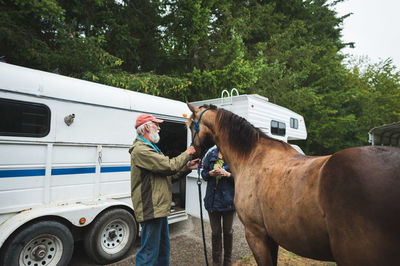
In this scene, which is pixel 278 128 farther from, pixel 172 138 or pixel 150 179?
pixel 150 179

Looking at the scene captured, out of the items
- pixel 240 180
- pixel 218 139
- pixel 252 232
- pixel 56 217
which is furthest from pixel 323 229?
pixel 56 217

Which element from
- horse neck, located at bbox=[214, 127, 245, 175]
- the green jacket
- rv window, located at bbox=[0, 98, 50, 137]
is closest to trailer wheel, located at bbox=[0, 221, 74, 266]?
rv window, located at bbox=[0, 98, 50, 137]

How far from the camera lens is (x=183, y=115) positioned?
4973 millimetres

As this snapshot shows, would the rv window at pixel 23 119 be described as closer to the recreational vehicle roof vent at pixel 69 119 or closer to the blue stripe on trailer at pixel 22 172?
the recreational vehicle roof vent at pixel 69 119

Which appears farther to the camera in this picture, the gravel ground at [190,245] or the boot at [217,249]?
the gravel ground at [190,245]

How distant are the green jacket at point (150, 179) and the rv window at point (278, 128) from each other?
18.4 ft

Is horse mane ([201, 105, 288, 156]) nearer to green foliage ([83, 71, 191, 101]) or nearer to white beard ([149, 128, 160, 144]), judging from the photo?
white beard ([149, 128, 160, 144])

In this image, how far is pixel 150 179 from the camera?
237 cm

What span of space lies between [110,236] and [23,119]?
90.3 inches

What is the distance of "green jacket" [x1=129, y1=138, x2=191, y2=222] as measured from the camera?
2.28 meters

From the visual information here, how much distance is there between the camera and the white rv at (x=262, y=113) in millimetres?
5969

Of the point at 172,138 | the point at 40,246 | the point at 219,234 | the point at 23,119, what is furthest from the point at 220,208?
the point at 172,138

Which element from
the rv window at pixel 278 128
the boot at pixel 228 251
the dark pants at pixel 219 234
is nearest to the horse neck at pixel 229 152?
A: the dark pants at pixel 219 234

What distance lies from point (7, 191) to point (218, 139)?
111 inches
